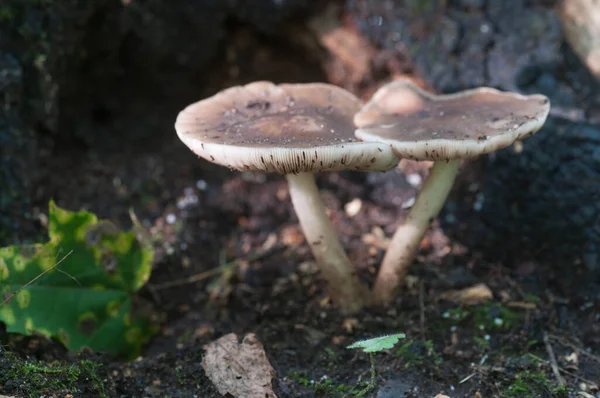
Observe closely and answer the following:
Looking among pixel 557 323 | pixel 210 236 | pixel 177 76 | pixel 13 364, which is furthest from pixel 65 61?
pixel 557 323

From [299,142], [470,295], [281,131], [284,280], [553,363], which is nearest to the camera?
[299,142]

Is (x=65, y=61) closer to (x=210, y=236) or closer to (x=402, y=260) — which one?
(x=210, y=236)

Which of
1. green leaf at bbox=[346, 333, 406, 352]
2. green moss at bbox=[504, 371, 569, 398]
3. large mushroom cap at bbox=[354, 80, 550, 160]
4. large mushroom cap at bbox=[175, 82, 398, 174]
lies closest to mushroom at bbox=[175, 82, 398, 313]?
large mushroom cap at bbox=[175, 82, 398, 174]

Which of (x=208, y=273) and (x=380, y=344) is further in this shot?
(x=208, y=273)

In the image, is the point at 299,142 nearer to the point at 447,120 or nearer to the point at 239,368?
the point at 447,120

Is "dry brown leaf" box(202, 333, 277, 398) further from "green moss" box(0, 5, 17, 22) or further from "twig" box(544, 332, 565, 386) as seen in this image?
"green moss" box(0, 5, 17, 22)

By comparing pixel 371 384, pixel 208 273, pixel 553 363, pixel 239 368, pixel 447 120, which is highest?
pixel 447 120

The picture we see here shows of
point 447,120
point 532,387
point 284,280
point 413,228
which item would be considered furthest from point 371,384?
point 447,120
